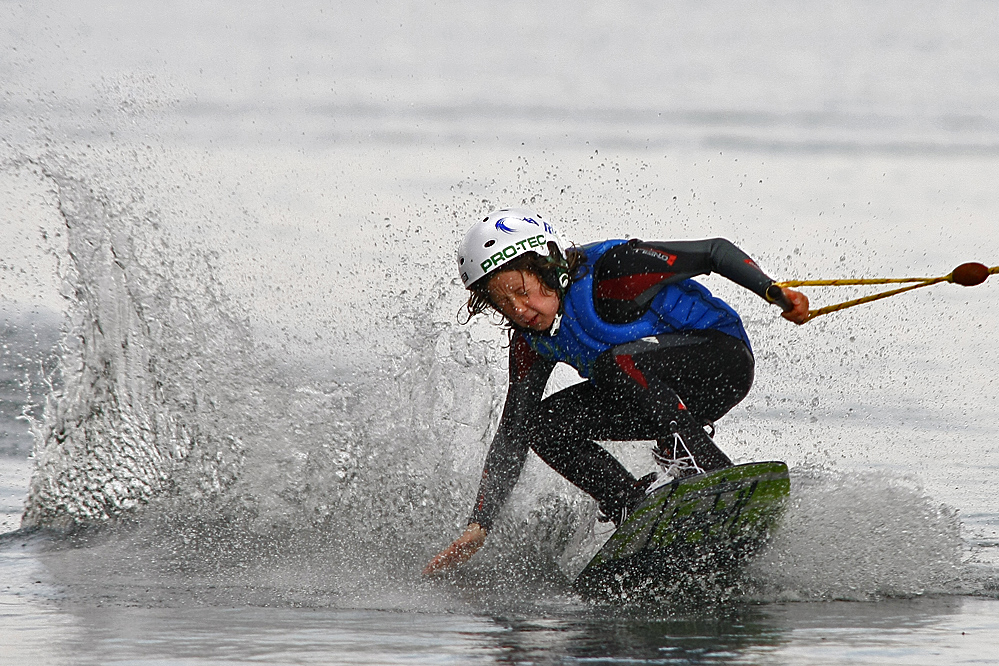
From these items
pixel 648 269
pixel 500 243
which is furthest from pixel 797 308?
pixel 500 243

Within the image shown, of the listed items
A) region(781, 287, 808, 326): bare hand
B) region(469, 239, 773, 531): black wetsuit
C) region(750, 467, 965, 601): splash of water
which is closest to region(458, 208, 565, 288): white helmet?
region(469, 239, 773, 531): black wetsuit

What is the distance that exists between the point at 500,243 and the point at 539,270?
0.19 m

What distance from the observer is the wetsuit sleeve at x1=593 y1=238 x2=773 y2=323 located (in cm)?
484

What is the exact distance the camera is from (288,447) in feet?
20.6

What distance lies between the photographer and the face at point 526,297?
187 inches

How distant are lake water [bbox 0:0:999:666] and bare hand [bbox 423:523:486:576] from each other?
0.06 metres

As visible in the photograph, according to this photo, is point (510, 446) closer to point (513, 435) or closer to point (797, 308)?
point (513, 435)

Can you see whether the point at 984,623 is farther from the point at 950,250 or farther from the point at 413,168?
the point at 413,168

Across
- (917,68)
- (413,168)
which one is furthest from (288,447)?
(917,68)

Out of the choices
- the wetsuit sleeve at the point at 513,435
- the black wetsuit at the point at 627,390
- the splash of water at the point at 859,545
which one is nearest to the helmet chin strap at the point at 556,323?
the black wetsuit at the point at 627,390

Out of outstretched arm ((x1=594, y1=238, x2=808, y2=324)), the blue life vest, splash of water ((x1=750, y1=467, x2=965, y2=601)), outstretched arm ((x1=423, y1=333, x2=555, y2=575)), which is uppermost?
outstretched arm ((x1=594, y1=238, x2=808, y2=324))

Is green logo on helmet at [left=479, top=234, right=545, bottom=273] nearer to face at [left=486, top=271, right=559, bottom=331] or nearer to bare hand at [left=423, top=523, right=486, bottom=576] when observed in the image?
face at [left=486, top=271, right=559, bottom=331]

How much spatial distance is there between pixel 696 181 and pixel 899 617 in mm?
12859

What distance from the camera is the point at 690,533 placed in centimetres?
461
